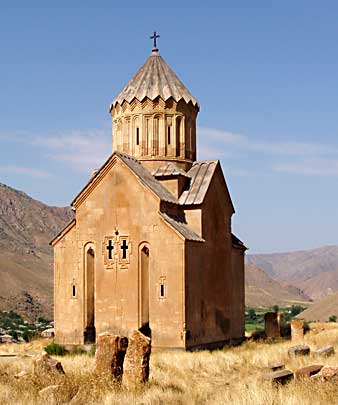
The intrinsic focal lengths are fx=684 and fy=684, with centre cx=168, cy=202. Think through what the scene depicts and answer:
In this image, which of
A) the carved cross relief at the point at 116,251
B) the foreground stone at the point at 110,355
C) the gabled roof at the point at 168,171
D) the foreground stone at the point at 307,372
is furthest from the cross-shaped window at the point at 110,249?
the foreground stone at the point at 307,372

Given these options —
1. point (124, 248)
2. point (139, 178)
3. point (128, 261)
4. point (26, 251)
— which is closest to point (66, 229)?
point (124, 248)

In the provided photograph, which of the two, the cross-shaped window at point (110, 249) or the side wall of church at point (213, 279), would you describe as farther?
the cross-shaped window at point (110, 249)

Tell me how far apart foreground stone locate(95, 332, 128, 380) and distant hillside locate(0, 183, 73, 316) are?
5901cm

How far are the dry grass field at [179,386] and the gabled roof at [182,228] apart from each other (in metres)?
3.67

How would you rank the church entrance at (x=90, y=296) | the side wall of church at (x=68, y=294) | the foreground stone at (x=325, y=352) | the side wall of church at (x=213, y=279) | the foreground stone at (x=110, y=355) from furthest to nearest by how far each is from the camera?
the side wall of church at (x=68, y=294)
the church entrance at (x=90, y=296)
the side wall of church at (x=213, y=279)
the foreground stone at (x=325, y=352)
the foreground stone at (x=110, y=355)

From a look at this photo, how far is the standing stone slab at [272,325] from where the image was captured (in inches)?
971

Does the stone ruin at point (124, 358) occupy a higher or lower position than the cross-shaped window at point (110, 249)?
lower

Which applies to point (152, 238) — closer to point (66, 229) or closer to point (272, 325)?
point (66, 229)

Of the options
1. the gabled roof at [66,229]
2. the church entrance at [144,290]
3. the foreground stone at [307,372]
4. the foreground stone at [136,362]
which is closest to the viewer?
the foreground stone at [136,362]

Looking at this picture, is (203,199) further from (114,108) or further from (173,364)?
→ (173,364)

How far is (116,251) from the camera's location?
20031mm

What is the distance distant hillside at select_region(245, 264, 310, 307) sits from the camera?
122625 mm

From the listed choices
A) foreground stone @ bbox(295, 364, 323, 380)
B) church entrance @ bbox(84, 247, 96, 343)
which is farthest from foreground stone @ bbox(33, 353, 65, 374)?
church entrance @ bbox(84, 247, 96, 343)

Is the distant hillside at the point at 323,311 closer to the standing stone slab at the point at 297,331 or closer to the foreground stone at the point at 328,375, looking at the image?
the standing stone slab at the point at 297,331
